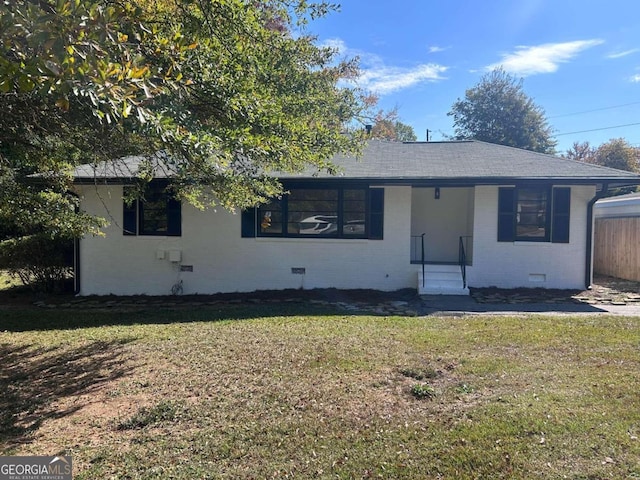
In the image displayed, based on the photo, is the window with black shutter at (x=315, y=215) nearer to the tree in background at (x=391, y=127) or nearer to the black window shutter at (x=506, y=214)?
the black window shutter at (x=506, y=214)

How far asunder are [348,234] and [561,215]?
4870 mm

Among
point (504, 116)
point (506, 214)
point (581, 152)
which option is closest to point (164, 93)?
point (506, 214)

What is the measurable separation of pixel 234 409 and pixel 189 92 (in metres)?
3.05

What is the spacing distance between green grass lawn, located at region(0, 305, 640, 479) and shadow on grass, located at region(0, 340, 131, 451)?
22 mm

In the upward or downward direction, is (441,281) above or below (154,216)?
below

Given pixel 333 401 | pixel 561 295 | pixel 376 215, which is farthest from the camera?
pixel 376 215

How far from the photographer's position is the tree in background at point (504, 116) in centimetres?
2841

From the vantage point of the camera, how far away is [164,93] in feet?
10.7

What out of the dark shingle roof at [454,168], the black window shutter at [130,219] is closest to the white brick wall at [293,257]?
the black window shutter at [130,219]

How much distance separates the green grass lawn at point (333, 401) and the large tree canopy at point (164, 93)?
2.24 metres

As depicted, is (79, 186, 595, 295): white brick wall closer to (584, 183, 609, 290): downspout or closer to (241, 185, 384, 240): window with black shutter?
(584, 183, 609, 290): downspout

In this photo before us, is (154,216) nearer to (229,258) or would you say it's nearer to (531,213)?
(229,258)

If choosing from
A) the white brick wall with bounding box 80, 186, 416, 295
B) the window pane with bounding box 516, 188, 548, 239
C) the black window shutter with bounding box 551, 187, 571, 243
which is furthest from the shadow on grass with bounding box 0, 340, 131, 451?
the black window shutter with bounding box 551, 187, 571, 243

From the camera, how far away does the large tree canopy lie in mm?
2213
